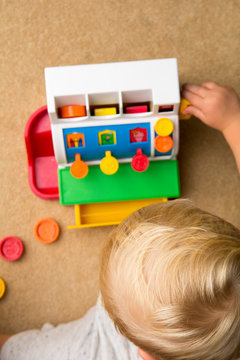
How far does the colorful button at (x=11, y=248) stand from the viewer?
85 centimetres

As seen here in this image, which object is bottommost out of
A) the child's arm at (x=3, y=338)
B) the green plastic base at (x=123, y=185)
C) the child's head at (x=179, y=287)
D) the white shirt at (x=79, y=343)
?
the child's arm at (x=3, y=338)

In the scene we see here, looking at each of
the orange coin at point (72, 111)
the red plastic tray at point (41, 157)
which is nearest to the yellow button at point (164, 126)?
the orange coin at point (72, 111)

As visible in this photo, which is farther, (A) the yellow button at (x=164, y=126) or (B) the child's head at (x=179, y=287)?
(A) the yellow button at (x=164, y=126)

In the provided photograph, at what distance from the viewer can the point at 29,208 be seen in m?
0.86

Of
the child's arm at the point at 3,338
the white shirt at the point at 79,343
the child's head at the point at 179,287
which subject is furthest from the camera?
the child's arm at the point at 3,338

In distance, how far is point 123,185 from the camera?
808mm

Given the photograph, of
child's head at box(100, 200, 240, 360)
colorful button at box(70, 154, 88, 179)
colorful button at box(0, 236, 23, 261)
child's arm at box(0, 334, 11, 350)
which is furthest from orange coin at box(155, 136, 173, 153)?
child's arm at box(0, 334, 11, 350)

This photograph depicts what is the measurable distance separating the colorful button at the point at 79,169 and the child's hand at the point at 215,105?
230 mm

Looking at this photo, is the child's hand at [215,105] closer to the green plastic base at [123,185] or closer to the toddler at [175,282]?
the green plastic base at [123,185]

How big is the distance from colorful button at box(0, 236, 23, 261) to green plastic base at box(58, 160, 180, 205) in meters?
0.16

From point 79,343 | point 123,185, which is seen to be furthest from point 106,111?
point 79,343

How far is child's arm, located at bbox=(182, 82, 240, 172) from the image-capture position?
73 cm

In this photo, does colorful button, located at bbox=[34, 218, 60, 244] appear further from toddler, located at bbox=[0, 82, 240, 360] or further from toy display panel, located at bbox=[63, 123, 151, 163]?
toddler, located at bbox=[0, 82, 240, 360]

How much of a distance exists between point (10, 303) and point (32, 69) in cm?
54
